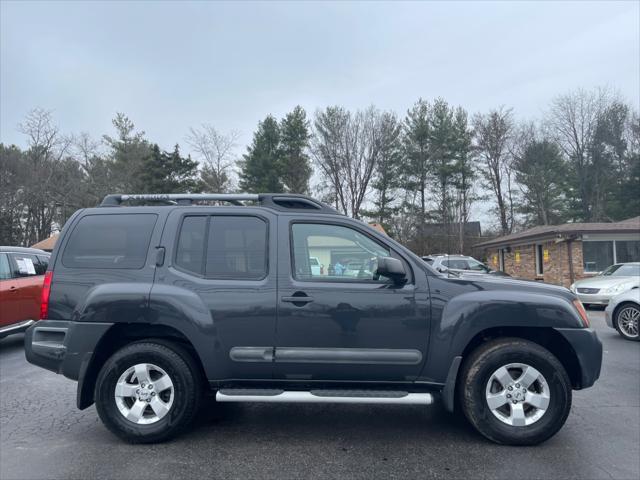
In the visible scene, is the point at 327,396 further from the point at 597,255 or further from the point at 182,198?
the point at 597,255

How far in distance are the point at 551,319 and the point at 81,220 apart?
4346mm

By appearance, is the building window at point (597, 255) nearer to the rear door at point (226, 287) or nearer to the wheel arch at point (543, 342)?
the wheel arch at point (543, 342)

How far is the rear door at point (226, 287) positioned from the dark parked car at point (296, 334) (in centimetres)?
1

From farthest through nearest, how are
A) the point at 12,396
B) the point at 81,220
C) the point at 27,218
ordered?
the point at 27,218 < the point at 12,396 < the point at 81,220

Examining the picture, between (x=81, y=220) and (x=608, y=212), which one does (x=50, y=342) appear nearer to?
(x=81, y=220)

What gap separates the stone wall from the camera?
65.8 feet

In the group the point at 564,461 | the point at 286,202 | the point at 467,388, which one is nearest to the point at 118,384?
the point at 286,202

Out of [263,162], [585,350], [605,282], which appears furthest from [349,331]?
[263,162]

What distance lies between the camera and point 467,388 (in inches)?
151

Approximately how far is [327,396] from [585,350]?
2.24 meters

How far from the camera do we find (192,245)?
411 centimetres

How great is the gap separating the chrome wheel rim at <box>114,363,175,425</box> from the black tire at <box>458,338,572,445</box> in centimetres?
257

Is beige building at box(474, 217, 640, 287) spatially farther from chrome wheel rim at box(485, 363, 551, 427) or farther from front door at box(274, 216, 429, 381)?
front door at box(274, 216, 429, 381)

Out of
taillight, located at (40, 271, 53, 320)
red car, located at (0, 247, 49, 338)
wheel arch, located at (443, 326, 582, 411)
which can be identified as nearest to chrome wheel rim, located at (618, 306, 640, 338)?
wheel arch, located at (443, 326, 582, 411)
